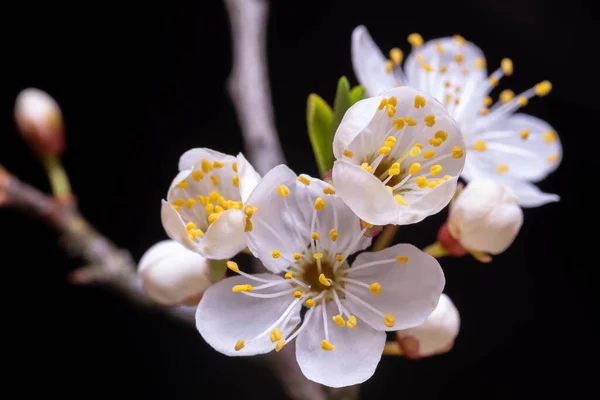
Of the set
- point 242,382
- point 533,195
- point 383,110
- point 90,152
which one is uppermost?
point 90,152

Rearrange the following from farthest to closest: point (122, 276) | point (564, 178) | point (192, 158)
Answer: point (564, 178), point (122, 276), point (192, 158)

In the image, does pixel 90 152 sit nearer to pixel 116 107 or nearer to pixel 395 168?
pixel 116 107

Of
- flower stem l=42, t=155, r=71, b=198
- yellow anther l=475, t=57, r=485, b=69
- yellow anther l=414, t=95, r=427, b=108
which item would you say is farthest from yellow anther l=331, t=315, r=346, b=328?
flower stem l=42, t=155, r=71, b=198

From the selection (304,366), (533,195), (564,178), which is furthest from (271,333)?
(564,178)

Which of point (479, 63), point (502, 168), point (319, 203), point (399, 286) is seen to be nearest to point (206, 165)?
point (319, 203)

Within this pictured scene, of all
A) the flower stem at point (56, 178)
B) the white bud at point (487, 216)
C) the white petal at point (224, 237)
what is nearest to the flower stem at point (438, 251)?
the white bud at point (487, 216)
